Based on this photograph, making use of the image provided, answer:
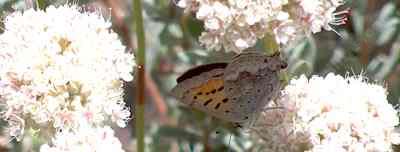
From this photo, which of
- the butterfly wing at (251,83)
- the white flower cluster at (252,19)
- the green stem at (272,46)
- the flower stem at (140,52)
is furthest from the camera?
the flower stem at (140,52)

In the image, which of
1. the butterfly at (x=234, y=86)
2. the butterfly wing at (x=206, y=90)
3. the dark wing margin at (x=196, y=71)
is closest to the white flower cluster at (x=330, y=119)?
the butterfly at (x=234, y=86)

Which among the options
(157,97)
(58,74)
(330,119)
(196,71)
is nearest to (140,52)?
(196,71)

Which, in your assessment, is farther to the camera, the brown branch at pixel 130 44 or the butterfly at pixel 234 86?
the brown branch at pixel 130 44

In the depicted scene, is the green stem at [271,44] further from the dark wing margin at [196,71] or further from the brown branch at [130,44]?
the brown branch at [130,44]

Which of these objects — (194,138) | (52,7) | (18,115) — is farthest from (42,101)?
(194,138)

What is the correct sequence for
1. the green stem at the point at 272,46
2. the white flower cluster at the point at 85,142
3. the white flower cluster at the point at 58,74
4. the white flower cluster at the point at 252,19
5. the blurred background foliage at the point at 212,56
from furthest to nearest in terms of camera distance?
the blurred background foliage at the point at 212,56 < the green stem at the point at 272,46 < the white flower cluster at the point at 252,19 < the white flower cluster at the point at 58,74 < the white flower cluster at the point at 85,142

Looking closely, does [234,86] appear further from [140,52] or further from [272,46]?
[140,52]
